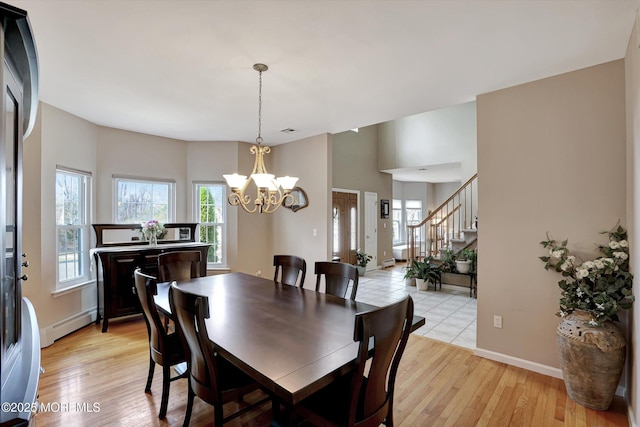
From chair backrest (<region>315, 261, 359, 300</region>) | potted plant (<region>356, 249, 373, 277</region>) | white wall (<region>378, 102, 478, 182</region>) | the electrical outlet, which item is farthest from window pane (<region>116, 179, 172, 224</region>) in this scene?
white wall (<region>378, 102, 478, 182</region>)

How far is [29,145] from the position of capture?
329 centimetres

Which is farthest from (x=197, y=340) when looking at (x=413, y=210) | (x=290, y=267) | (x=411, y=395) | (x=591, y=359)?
(x=413, y=210)

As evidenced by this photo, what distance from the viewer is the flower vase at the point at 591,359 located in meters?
2.17

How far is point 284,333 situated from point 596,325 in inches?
87.2

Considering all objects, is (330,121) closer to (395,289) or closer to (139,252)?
(139,252)

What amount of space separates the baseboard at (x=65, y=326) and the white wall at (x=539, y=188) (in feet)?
14.7

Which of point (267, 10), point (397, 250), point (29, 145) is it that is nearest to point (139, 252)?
point (29, 145)

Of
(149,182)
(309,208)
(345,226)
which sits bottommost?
(345,226)

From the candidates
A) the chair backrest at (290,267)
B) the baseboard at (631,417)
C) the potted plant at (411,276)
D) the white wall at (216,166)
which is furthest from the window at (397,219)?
the baseboard at (631,417)

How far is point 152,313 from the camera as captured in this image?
2.08 meters

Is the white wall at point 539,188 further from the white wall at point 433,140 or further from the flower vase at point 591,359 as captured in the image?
the white wall at point 433,140

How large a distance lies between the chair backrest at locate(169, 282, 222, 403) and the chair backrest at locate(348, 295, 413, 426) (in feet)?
2.43

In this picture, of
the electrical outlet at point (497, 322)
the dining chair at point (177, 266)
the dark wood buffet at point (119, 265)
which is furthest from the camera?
the dark wood buffet at point (119, 265)

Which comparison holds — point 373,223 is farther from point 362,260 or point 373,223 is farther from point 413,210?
point 413,210
